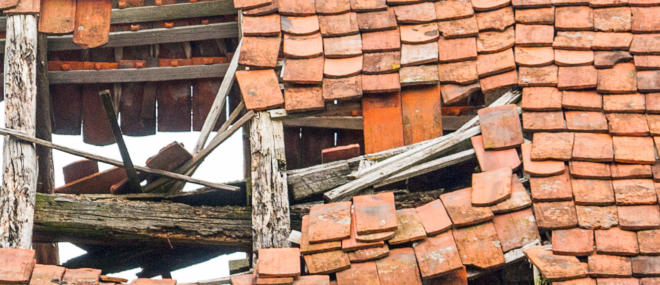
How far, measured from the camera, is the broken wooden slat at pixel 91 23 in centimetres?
550

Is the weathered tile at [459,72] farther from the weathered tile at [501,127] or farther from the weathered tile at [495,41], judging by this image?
the weathered tile at [501,127]

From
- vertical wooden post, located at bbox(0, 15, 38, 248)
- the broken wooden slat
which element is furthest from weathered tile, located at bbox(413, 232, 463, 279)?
the broken wooden slat

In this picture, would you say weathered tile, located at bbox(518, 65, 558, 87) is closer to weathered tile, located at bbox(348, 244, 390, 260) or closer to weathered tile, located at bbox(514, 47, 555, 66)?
weathered tile, located at bbox(514, 47, 555, 66)

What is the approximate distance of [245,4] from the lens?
17.4 feet

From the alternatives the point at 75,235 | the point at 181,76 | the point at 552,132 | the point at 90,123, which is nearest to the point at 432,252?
the point at 552,132

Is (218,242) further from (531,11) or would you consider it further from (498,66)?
(531,11)

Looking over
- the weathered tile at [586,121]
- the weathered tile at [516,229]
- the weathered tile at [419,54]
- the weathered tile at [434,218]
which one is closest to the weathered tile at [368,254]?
the weathered tile at [434,218]

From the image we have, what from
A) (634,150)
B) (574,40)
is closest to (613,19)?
(574,40)

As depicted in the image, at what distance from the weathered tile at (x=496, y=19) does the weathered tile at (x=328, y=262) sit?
6.46 feet

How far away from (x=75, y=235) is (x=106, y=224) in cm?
36

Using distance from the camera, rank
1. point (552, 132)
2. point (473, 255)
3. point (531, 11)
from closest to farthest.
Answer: point (473, 255)
point (552, 132)
point (531, 11)

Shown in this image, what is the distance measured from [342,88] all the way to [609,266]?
6.80 feet

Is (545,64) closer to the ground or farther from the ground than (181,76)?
closer to the ground

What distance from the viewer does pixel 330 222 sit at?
15.1 ft
